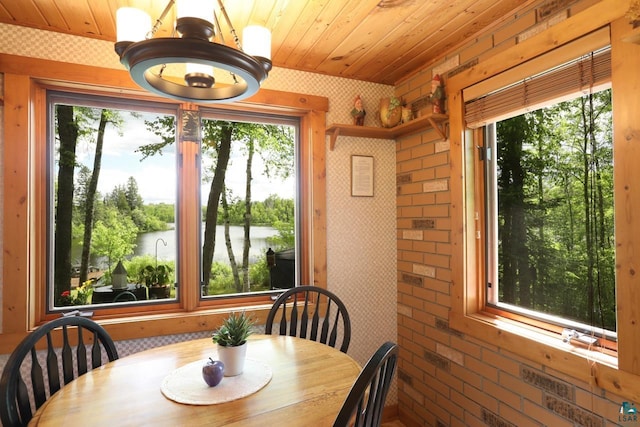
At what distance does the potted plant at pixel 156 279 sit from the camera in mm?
2336

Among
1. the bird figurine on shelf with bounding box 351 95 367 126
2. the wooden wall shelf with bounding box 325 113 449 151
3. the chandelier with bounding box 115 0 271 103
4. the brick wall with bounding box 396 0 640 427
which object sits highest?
the bird figurine on shelf with bounding box 351 95 367 126

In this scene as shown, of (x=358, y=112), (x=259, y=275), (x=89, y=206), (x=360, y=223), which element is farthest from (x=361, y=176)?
(x=89, y=206)

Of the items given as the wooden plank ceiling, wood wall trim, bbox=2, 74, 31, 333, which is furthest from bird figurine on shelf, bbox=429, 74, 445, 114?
wood wall trim, bbox=2, 74, 31, 333

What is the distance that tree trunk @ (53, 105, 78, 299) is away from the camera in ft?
7.10

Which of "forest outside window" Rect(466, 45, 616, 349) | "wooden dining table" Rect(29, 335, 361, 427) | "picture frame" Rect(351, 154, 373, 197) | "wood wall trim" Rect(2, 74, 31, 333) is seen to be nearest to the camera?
"wooden dining table" Rect(29, 335, 361, 427)

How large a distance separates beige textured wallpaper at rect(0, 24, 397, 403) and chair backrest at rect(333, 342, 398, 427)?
153 cm

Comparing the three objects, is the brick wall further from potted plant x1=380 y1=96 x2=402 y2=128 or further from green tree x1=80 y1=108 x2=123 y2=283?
green tree x1=80 y1=108 x2=123 y2=283

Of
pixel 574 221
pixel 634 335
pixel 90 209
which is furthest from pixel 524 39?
pixel 90 209

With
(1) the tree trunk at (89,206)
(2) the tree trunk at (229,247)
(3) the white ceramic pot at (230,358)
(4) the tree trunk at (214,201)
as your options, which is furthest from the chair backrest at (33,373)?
(2) the tree trunk at (229,247)

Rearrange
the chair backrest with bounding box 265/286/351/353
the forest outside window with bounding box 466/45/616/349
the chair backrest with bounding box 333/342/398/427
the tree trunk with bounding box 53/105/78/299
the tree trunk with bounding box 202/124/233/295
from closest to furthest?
the chair backrest with bounding box 333/342/398/427 < the forest outside window with bounding box 466/45/616/349 < the chair backrest with bounding box 265/286/351/353 < the tree trunk with bounding box 53/105/78/299 < the tree trunk with bounding box 202/124/233/295

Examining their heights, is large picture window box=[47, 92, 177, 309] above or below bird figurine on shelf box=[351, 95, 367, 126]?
below

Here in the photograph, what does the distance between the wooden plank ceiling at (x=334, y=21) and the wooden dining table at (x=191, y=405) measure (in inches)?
67.4

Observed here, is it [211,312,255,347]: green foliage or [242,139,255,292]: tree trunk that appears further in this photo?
[242,139,255,292]: tree trunk

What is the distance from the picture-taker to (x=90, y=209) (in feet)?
7.34
